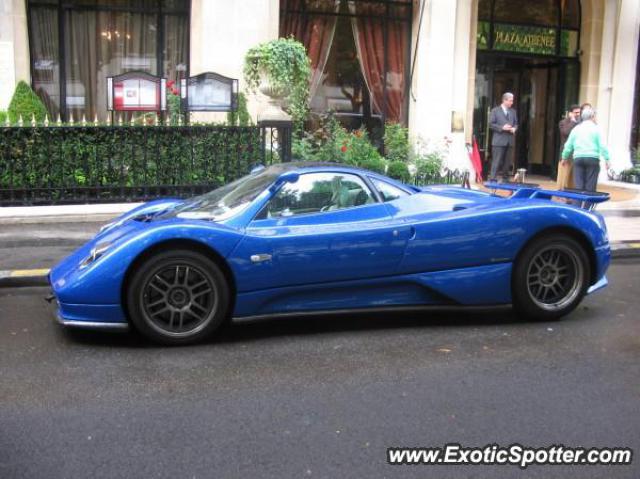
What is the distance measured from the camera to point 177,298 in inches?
215

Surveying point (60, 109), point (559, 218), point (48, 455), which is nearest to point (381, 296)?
point (559, 218)

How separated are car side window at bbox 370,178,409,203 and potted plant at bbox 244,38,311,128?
677cm

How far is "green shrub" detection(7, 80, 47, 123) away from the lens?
43.5 ft

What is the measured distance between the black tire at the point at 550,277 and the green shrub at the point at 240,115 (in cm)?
722

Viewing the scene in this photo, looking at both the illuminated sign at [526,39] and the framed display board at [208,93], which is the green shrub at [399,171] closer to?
the framed display board at [208,93]

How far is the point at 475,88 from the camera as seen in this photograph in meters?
17.2

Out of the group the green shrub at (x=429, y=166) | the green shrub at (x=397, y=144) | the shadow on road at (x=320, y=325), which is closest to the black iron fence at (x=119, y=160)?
the green shrub at (x=429, y=166)

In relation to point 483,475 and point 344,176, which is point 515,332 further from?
point 483,475

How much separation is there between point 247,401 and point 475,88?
1398cm

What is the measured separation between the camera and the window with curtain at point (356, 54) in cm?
1591

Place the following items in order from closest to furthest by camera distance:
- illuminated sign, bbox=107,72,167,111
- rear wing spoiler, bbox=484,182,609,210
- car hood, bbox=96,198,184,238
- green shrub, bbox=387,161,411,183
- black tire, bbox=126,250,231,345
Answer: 1. black tire, bbox=126,250,231,345
2. car hood, bbox=96,198,184,238
3. rear wing spoiler, bbox=484,182,609,210
4. illuminated sign, bbox=107,72,167,111
5. green shrub, bbox=387,161,411,183

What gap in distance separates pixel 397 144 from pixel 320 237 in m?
9.46

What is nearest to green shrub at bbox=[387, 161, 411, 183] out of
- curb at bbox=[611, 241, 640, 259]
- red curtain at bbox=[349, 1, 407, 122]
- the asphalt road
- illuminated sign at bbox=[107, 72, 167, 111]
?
red curtain at bbox=[349, 1, 407, 122]

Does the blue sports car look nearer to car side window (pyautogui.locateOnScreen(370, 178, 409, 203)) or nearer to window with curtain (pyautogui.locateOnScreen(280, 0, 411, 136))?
car side window (pyautogui.locateOnScreen(370, 178, 409, 203))
